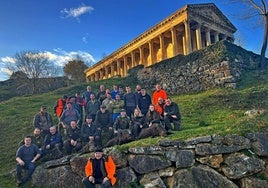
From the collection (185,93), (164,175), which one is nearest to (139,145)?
(164,175)

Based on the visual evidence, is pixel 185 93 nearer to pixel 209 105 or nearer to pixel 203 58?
pixel 203 58

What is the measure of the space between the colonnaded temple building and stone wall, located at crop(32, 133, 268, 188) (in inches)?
1056

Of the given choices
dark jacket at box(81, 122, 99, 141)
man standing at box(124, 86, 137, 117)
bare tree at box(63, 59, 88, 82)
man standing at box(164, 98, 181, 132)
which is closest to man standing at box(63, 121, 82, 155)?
dark jacket at box(81, 122, 99, 141)

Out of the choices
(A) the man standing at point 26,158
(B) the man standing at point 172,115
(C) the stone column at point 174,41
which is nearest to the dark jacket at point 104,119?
(B) the man standing at point 172,115

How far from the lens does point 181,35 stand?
4159cm

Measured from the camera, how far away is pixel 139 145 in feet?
29.6

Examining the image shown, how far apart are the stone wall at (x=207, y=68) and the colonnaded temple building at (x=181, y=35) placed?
11574 mm

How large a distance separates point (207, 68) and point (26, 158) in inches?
594

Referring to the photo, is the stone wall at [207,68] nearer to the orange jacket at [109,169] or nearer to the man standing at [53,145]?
the man standing at [53,145]

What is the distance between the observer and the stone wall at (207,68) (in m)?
19.6

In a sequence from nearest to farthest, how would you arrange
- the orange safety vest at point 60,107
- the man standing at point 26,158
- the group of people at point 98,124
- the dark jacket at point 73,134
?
1. the man standing at point 26,158
2. the group of people at point 98,124
3. the dark jacket at point 73,134
4. the orange safety vest at point 60,107

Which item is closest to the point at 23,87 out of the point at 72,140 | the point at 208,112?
the point at 208,112

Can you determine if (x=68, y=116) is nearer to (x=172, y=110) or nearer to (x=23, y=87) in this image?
(x=172, y=110)

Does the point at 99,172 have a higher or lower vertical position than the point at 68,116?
lower
